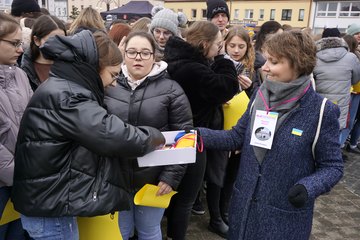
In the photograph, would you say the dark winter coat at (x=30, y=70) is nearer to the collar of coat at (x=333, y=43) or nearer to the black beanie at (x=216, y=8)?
the black beanie at (x=216, y=8)

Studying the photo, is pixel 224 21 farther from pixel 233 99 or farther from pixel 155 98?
pixel 155 98

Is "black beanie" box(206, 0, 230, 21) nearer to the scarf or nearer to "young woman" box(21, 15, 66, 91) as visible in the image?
"young woman" box(21, 15, 66, 91)

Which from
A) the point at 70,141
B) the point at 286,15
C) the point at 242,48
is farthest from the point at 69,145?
the point at 286,15

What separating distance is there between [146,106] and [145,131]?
0.51m

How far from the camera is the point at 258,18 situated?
55.8 metres

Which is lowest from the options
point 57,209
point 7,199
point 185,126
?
point 7,199

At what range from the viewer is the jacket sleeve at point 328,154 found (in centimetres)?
173

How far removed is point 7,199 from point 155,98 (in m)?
1.17

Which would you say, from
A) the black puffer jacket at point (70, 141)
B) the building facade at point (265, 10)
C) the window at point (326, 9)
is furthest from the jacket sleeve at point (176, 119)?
the window at point (326, 9)

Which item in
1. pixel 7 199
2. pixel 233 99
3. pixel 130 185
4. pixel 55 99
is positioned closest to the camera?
pixel 55 99

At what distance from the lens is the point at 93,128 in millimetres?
1515

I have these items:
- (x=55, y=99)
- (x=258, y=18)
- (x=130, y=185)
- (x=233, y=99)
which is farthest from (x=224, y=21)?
(x=258, y=18)

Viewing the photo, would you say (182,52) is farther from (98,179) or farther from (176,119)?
(98,179)

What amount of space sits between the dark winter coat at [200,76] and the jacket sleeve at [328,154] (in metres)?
0.99
